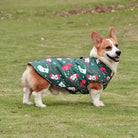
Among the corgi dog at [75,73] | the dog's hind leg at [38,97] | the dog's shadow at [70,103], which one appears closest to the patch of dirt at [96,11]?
the dog's shadow at [70,103]

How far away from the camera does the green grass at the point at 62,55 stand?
238 inches

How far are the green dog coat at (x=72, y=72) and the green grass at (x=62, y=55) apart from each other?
0.41 metres

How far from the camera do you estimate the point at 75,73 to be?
751 cm

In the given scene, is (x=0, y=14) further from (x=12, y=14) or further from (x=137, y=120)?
(x=137, y=120)

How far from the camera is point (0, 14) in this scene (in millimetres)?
25625

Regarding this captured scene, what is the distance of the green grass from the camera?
605 cm

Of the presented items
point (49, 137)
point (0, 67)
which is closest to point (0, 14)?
point (0, 67)

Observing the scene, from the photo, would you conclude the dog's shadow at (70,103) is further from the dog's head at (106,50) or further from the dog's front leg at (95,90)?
the dog's head at (106,50)

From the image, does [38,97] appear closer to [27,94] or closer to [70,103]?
[27,94]

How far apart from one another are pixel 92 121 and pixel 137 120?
0.71 m

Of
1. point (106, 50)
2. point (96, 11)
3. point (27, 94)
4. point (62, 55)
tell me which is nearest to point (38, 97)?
point (27, 94)

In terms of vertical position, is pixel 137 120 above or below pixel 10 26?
above

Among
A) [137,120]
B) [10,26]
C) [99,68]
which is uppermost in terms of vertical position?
[99,68]

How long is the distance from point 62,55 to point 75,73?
7.84 m
